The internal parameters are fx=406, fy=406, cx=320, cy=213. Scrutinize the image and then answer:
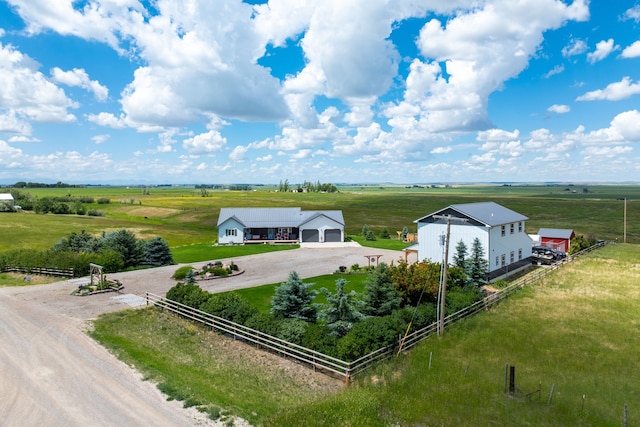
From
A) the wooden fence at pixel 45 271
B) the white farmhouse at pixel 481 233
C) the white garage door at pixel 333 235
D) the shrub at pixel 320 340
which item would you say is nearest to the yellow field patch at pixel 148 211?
the white garage door at pixel 333 235

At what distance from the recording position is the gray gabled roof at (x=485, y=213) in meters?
38.3

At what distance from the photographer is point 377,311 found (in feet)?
76.5

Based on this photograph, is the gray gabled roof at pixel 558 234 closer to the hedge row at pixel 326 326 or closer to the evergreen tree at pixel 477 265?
the evergreen tree at pixel 477 265

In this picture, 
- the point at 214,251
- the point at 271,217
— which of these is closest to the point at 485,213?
the point at 214,251

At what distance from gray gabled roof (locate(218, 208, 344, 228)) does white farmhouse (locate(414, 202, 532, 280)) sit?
877 inches

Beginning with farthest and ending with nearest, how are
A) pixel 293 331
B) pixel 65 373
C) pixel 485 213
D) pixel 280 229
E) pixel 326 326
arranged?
pixel 280 229 → pixel 485 213 → pixel 326 326 → pixel 293 331 → pixel 65 373

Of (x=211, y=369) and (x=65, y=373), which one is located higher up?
(x=65, y=373)

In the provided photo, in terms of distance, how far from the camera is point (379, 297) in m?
23.7

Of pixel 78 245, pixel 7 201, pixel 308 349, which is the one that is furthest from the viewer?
pixel 7 201

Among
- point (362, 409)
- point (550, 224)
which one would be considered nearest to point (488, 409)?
point (362, 409)

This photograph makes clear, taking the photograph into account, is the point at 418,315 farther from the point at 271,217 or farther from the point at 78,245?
the point at 271,217

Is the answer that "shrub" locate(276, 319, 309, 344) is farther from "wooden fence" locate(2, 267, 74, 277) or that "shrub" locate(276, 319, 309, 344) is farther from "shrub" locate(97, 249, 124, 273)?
"wooden fence" locate(2, 267, 74, 277)

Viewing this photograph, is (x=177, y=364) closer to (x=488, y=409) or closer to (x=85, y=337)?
(x=85, y=337)

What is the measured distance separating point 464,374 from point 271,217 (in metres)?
49.8
